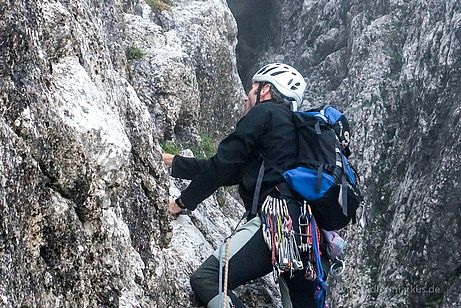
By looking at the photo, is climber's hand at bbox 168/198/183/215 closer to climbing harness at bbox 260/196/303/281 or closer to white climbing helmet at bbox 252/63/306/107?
climbing harness at bbox 260/196/303/281

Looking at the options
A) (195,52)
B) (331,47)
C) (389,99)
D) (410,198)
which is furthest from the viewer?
(331,47)

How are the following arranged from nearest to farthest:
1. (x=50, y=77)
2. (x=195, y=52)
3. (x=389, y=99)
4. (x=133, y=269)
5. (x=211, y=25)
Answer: (x=50, y=77)
(x=133, y=269)
(x=195, y=52)
(x=211, y=25)
(x=389, y=99)

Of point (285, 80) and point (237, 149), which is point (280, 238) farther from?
point (285, 80)

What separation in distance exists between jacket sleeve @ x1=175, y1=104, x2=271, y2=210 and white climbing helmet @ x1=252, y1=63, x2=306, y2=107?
555 millimetres

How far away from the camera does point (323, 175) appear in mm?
Result: 6422

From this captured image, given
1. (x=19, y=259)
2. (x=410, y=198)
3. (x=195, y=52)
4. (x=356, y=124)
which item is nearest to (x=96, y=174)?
(x=19, y=259)

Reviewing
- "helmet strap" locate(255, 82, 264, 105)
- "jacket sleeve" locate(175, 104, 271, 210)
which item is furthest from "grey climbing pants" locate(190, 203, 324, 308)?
"helmet strap" locate(255, 82, 264, 105)

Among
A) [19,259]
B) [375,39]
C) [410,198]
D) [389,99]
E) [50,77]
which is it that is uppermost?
[50,77]

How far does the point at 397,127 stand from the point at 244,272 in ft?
54.1

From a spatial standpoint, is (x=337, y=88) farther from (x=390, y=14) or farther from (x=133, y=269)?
(x=133, y=269)

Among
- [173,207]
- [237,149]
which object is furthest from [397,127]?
[237,149]

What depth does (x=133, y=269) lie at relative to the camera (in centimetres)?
573

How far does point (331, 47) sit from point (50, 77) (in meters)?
22.9

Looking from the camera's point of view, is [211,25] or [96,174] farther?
[211,25]
